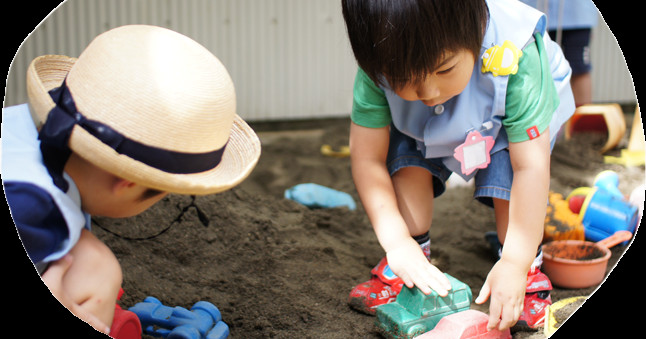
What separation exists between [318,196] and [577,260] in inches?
29.6

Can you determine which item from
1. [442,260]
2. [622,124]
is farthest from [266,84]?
[622,124]

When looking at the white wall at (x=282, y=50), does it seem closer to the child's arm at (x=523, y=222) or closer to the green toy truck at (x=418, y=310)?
the child's arm at (x=523, y=222)

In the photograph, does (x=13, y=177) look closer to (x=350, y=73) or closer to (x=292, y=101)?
(x=292, y=101)

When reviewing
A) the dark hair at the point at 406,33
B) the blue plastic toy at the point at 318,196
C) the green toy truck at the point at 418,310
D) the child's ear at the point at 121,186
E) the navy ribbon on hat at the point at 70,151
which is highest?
the dark hair at the point at 406,33

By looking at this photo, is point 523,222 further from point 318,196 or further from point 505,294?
point 318,196

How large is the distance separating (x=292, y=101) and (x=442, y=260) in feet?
2.98

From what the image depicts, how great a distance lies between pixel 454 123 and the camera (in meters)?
1.31

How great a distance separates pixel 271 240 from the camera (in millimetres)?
1688

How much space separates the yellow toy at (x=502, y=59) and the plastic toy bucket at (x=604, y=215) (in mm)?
679

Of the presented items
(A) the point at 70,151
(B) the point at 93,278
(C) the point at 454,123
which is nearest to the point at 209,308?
(B) the point at 93,278

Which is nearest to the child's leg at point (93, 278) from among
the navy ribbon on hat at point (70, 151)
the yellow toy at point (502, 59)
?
the navy ribbon on hat at point (70, 151)

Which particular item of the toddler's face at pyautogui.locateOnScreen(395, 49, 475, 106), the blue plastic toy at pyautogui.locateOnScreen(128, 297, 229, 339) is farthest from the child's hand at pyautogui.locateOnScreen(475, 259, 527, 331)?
the blue plastic toy at pyautogui.locateOnScreen(128, 297, 229, 339)

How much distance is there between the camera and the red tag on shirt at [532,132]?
1.24 m

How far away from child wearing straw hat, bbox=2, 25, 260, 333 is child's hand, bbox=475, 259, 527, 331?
1.66 ft
